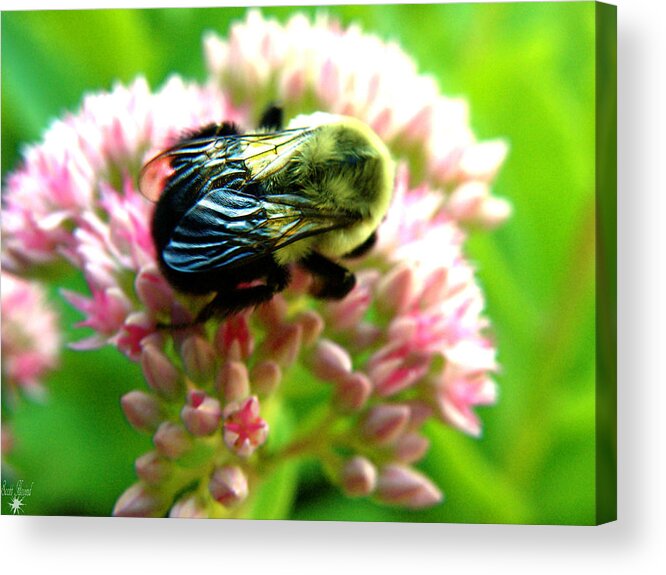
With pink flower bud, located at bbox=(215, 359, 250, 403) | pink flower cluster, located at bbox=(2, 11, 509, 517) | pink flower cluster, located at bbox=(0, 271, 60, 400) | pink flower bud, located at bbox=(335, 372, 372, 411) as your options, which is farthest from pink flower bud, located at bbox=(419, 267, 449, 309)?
pink flower cluster, located at bbox=(0, 271, 60, 400)

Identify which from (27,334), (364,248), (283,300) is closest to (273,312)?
(283,300)

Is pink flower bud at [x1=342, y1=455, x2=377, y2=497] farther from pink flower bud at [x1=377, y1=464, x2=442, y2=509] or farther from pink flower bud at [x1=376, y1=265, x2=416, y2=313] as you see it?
pink flower bud at [x1=376, y1=265, x2=416, y2=313]

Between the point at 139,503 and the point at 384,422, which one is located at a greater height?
the point at 384,422

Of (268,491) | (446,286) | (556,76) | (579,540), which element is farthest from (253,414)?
(556,76)

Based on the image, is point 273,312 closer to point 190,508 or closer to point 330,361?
point 330,361

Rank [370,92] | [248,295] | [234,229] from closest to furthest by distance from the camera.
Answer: [234,229], [248,295], [370,92]
